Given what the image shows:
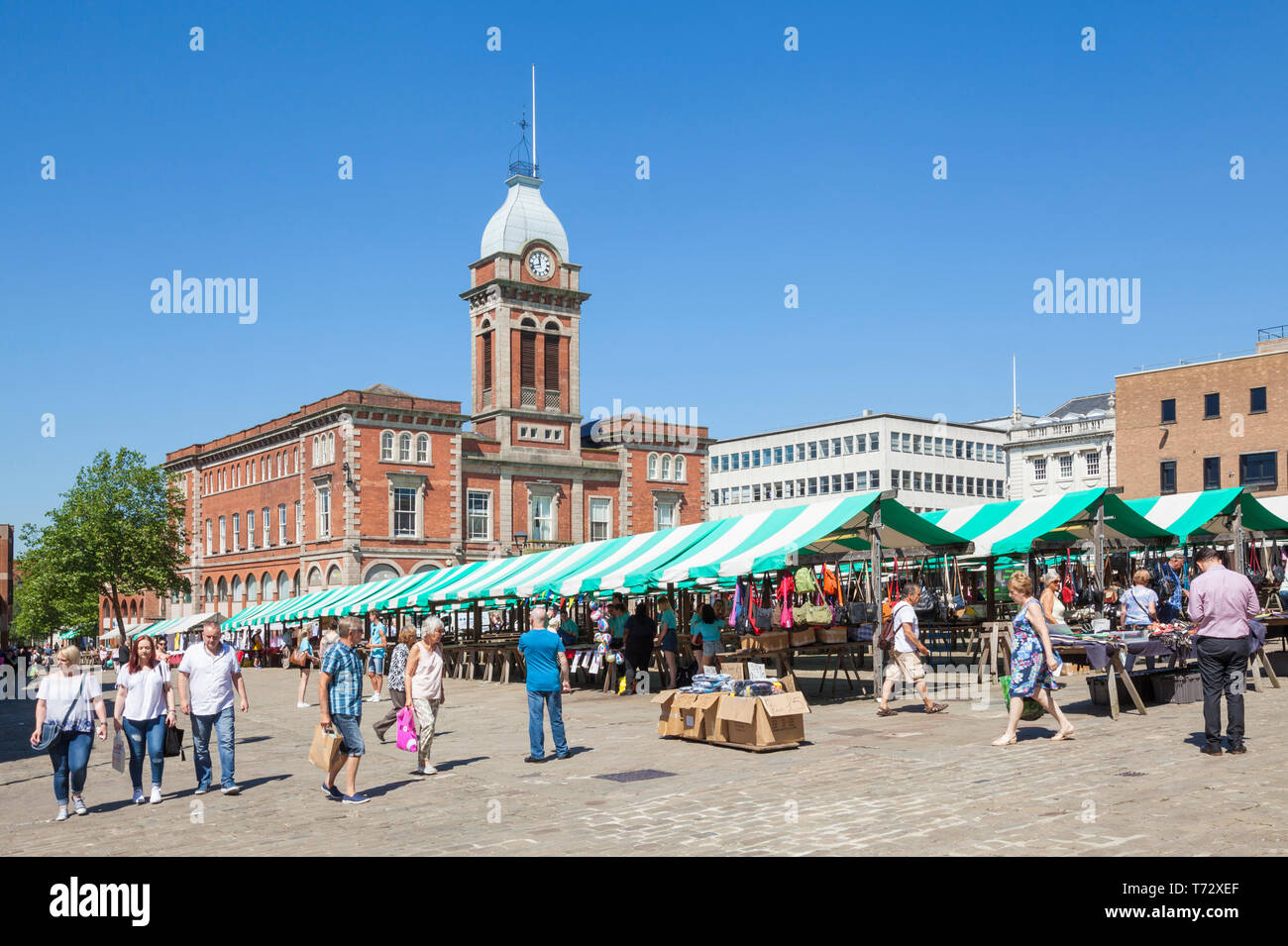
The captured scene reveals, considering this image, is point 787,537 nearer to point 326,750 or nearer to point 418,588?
point 326,750

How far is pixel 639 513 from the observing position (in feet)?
231

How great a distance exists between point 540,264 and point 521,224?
101 inches

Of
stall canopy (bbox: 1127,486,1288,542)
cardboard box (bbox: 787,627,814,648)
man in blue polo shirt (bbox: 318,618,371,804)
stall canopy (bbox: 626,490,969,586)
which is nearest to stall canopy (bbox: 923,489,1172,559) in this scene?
stall canopy (bbox: 1127,486,1288,542)

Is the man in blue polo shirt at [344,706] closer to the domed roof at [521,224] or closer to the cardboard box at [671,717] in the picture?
the cardboard box at [671,717]

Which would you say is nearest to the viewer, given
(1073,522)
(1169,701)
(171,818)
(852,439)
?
(171,818)

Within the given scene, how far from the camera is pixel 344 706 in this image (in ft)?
35.3

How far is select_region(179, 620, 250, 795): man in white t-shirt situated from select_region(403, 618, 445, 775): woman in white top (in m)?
1.84

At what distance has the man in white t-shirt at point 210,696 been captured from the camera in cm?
1159

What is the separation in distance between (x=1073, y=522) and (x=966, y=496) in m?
71.8

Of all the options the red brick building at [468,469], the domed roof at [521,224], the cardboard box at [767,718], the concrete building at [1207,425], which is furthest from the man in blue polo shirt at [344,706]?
the domed roof at [521,224]

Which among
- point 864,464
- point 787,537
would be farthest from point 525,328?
point 787,537

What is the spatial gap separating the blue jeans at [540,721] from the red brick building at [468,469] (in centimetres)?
4564
